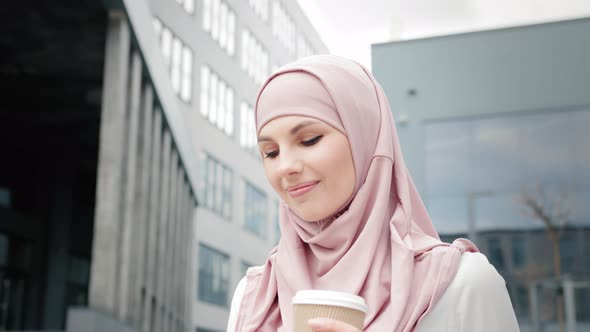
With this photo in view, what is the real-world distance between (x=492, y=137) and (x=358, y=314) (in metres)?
10.4

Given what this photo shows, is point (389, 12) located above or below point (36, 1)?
below

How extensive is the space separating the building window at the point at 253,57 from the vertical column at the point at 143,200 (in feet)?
39.4

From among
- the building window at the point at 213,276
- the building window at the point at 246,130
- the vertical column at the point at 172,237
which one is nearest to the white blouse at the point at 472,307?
the vertical column at the point at 172,237

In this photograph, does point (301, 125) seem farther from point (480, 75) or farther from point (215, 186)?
point (215, 186)

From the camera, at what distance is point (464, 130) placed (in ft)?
37.0

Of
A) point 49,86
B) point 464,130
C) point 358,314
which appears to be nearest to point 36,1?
point 49,86

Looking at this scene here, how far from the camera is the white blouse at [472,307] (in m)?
1.47

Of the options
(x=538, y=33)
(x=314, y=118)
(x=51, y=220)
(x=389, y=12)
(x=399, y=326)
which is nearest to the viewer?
(x=399, y=326)

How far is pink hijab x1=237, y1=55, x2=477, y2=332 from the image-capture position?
4.76ft

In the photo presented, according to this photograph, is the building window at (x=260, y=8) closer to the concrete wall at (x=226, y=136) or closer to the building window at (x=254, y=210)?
the concrete wall at (x=226, y=136)

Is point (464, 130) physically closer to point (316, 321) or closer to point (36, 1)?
point (36, 1)

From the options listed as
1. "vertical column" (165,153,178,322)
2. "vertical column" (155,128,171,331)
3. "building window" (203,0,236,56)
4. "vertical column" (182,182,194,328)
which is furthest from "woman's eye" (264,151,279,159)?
"building window" (203,0,236,56)

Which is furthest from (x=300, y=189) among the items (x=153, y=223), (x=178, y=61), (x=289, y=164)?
(x=178, y=61)

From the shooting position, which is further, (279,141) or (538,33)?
(538,33)
